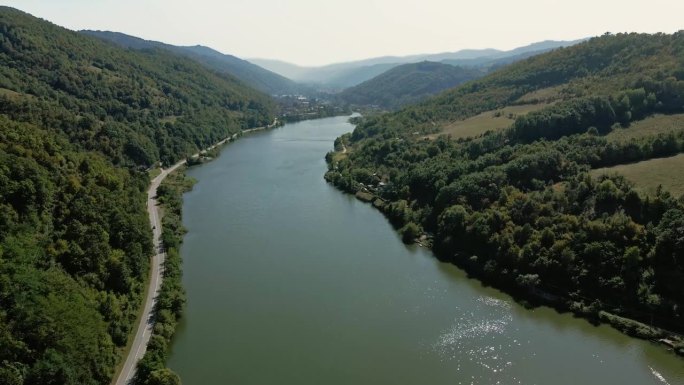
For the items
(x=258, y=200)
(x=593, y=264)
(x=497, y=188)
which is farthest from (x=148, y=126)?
(x=593, y=264)

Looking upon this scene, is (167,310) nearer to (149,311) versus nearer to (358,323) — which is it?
(149,311)

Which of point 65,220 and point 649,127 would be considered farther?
point 649,127

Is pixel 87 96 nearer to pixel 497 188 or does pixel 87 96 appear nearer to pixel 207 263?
pixel 207 263

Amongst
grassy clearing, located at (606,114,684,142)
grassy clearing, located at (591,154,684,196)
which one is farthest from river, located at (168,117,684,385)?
grassy clearing, located at (606,114,684,142)

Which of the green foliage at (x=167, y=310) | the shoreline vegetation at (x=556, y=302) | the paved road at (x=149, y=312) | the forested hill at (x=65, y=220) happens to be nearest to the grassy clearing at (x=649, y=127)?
the shoreline vegetation at (x=556, y=302)

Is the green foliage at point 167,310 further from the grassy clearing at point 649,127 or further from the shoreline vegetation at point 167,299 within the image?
the grassy clearing at point 649,127

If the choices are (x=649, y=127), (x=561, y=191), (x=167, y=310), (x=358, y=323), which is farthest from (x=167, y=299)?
(x=649, y=127)

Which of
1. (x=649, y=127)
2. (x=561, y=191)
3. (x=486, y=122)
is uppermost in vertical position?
(x=649, y=127)
